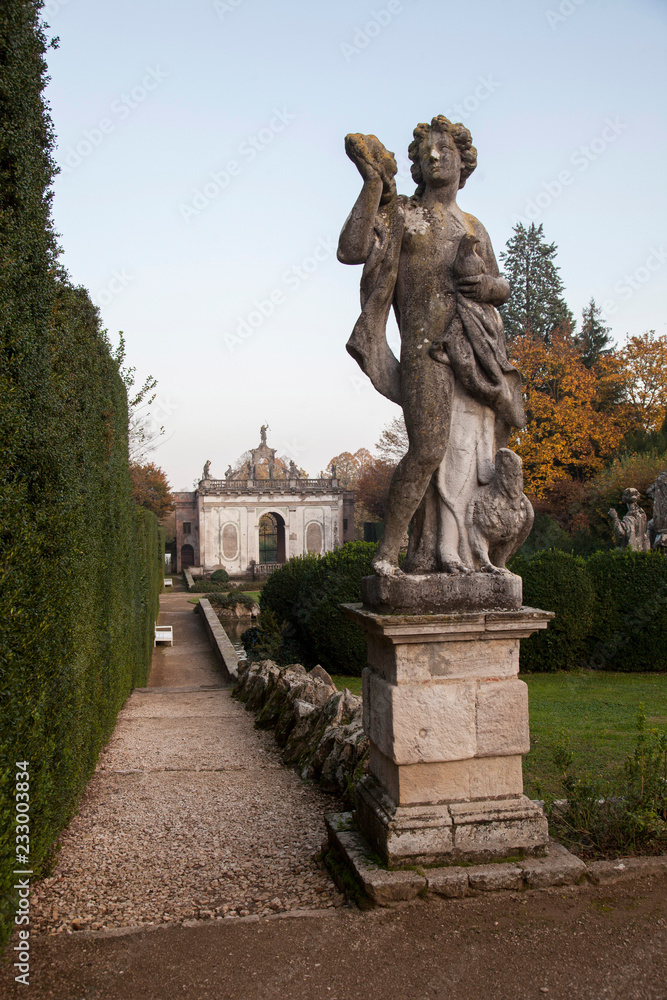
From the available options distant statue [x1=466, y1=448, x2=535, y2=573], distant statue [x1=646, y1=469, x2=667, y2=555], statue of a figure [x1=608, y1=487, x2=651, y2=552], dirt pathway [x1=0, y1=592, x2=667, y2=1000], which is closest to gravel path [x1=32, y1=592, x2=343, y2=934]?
dirt pathway [x1=0, y1=592, x2=667, y2=1000]

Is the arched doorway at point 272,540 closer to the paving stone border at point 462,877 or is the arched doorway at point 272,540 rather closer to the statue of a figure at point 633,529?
the statue of a figure at point 633,529

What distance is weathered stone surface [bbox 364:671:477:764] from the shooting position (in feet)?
11.1

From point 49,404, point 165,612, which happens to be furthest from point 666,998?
point 165,612

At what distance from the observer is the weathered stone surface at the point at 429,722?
11.1 ft

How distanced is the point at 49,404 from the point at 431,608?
2103 millimetres

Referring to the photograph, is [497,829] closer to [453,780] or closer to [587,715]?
[453,780]

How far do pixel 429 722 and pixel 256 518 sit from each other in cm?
4219

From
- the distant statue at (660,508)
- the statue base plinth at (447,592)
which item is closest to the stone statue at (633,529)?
the distant statue at (660,508)

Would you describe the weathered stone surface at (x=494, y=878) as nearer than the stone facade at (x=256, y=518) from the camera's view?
Yes

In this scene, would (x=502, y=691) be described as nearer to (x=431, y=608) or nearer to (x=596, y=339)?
(x=431, y=608)

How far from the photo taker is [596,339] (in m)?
32.5

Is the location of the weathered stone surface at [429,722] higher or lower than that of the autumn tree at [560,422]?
lower

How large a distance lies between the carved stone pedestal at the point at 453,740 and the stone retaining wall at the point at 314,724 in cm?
130

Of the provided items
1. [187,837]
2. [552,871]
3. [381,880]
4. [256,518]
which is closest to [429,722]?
[381,880]
